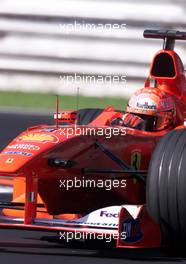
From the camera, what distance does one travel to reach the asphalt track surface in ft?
22.7

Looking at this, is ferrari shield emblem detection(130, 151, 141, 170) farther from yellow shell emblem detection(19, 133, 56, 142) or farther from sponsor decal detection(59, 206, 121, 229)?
yellow shell emblem detection(19, 133, 56, 142)

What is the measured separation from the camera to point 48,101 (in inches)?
519

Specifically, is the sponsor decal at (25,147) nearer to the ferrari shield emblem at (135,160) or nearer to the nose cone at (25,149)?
the nose cone at (25,149)

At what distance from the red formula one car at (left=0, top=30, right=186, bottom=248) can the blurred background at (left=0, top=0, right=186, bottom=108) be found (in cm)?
480

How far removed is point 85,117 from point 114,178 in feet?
5.96

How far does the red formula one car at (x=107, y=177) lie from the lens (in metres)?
6.93

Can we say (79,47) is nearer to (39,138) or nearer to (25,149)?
(39,138)

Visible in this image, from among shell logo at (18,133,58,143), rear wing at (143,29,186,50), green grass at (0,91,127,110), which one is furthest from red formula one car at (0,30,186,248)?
green grass at (0,91,127,110)

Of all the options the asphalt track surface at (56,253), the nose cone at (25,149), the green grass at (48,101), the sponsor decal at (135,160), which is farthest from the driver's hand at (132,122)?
the green grass at (48,101)

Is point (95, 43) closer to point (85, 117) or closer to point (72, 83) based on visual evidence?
point (72, 83)

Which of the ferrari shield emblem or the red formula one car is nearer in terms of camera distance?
the red formula one car

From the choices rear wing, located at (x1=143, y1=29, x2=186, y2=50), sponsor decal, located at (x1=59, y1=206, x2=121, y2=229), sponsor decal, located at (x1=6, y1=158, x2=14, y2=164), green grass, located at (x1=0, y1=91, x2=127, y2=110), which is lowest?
sponsor decal, located at (x1=59, y1=206, x2=121, y2=229)

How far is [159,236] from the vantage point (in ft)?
23.3

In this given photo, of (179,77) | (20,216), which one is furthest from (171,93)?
(20,216)
